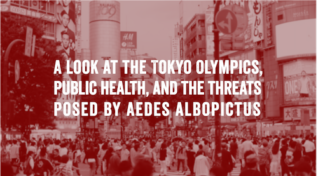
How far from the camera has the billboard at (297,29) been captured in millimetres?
69125

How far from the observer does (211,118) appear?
307ft

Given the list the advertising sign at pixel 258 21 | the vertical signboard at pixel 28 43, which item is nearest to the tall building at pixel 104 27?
the advertising sign at pixel 258 21

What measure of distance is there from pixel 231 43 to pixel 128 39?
157628 mm

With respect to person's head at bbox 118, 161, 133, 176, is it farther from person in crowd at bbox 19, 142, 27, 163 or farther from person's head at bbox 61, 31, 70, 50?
person's head at bbox 61, 31, 70, 50

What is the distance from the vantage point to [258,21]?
261 ft

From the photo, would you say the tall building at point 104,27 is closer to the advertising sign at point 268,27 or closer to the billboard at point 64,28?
the billboard at point 64,28

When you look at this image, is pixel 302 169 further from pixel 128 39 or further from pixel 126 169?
pixel 128 39

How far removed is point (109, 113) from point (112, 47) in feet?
321

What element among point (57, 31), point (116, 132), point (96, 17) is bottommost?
point (116, 132)

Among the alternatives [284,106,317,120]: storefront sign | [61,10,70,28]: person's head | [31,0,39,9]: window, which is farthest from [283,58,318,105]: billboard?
→ [31,0,39,9]: window

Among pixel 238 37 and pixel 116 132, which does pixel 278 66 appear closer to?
pixel 116 132

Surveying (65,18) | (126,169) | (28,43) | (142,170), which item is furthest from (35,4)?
(142,170)

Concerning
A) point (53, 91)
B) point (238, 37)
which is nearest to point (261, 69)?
point (53, 91)

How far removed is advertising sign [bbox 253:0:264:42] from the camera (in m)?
78.9
